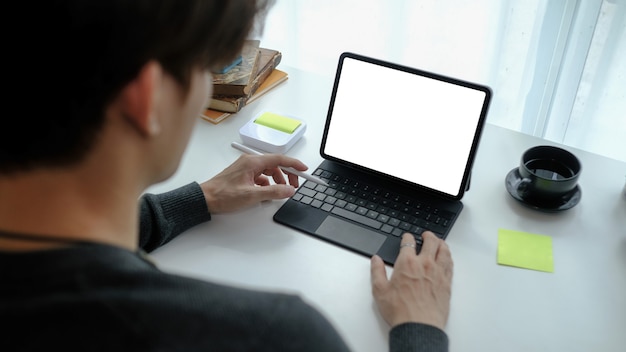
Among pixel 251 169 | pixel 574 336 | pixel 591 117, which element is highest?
pixel 251 169

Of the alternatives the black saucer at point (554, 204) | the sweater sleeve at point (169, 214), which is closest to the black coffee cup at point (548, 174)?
the black saucer at point (554, 204)

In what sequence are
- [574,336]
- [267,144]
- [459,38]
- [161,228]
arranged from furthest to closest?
1. [459,38]
2. [267,144]
3. [161,228]
4. [574,336]

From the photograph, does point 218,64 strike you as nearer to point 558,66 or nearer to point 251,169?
point 251,169

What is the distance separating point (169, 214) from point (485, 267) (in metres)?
0.51

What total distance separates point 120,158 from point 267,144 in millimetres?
658

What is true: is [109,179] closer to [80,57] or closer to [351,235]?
[80,57]

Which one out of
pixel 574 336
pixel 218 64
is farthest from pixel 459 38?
pixel 218 64

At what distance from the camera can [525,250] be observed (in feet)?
3.10

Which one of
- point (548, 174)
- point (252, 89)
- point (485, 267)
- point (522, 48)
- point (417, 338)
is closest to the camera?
point (417, 338)

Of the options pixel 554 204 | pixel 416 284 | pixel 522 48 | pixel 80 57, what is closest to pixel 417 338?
pixel 416 284

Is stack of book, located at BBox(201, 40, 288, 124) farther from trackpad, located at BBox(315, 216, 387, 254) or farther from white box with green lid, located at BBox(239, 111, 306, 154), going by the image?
trackpad, located at BBox(315, 216, 387, 254)

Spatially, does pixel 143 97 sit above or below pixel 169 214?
above

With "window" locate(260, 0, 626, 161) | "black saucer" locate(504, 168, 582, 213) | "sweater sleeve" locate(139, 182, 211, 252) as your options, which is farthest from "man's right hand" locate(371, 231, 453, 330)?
"window" locate(260, 0, 626, 161)

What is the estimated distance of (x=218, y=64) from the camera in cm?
56
